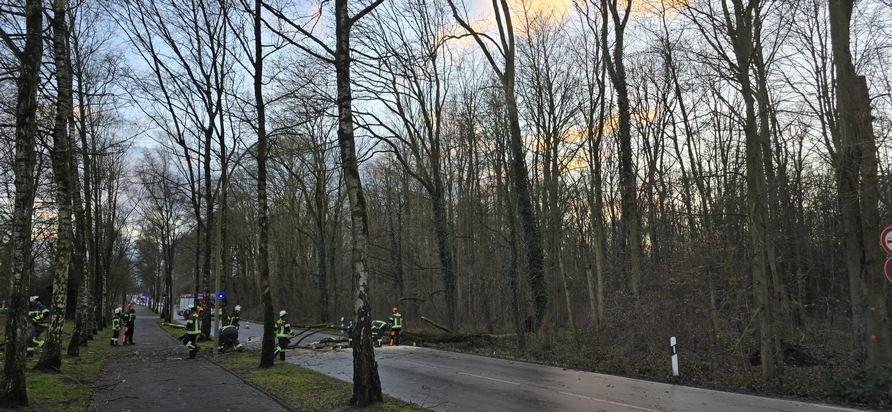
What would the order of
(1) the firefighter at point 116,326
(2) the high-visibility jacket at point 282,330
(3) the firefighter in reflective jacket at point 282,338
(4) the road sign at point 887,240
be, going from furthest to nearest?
(1) the firefighter at point 116,326, (2) the high-visibility jacket at point 282,330, (3) the firefighter in reflective jacket at point 282,338, (4) the road sign at point 887,240

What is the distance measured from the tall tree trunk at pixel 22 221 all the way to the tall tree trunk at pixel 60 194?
2.61 m

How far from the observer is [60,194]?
40.8 ft

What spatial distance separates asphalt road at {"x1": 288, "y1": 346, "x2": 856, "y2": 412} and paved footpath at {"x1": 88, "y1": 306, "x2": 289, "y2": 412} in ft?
8.38

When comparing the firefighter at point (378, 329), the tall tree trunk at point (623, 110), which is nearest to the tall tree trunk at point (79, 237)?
the firefighter at point (378, 329)

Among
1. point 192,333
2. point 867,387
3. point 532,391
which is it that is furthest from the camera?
point 192,333

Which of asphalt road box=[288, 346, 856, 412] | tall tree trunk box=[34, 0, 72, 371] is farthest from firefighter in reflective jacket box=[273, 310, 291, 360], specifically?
tall tree trunk box=[34, 0, 72, 371]

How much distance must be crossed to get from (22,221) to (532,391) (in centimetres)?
969

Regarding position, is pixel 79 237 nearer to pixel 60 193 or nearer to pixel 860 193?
pixel 60 193

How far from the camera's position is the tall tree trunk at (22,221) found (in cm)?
883

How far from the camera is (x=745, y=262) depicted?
596 inches

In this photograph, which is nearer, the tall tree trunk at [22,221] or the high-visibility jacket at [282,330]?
the tall tree trunk at [22,221]

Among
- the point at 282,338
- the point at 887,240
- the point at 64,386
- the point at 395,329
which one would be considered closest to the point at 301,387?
the point at 64,386

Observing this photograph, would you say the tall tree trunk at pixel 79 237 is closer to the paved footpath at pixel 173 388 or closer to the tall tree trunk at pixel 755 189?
the paved footpath at pixel 173 388

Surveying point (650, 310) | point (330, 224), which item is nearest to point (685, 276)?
point (650, 310)
